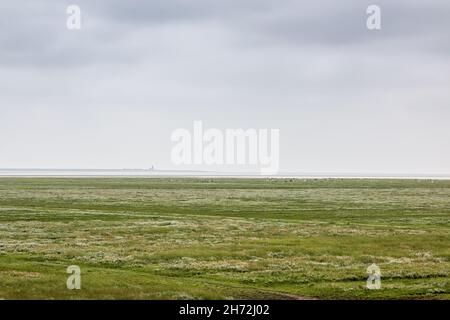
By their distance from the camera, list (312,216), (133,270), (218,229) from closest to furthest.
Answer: (133,270), (218,229), (312,216)

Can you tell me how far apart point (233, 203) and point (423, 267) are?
215ft

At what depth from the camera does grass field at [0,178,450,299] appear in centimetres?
3366

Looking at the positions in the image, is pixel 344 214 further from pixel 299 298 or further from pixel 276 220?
pixel 299 298

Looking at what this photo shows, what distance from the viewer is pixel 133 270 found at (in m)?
40.6

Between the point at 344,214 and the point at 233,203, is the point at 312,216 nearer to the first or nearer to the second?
the point at 344,214

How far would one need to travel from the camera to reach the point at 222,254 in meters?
47.4

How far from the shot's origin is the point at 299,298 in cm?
3244

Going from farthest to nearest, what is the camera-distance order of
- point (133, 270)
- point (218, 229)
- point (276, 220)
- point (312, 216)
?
point (312, 216)
point (276, 220)
point (218, 229)
point (133, 270)

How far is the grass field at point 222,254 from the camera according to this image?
33.7 metres
